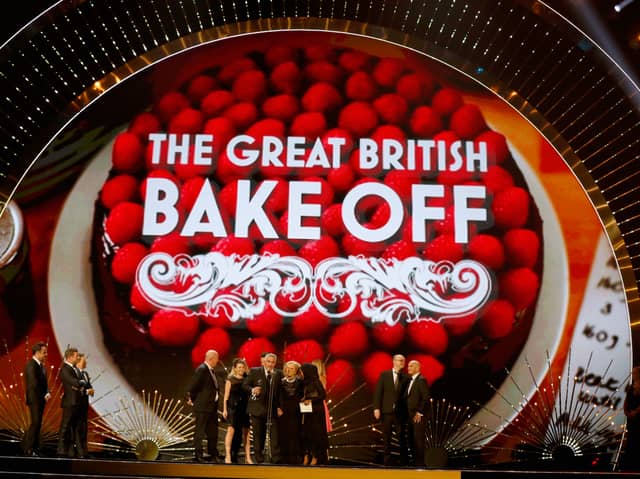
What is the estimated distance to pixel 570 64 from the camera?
244 inches

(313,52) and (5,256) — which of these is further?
(313,52)

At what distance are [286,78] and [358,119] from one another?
2.34 ft

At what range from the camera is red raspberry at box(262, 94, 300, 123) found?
6.36 meters

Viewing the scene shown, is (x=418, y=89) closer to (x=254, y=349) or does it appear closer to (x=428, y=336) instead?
(x=428, y=336)

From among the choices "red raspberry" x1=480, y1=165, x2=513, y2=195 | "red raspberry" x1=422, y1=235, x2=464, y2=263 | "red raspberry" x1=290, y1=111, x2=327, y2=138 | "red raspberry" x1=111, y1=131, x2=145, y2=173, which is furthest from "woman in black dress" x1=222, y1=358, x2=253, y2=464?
"red raspberry" x1=480, y1=165, x2=513, y2=195

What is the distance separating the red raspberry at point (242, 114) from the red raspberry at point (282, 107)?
100mm

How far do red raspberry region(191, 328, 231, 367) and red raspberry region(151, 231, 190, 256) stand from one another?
2.29ft

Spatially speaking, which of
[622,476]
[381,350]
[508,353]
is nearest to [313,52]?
[381,350]

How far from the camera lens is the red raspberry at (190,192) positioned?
20.2 feet

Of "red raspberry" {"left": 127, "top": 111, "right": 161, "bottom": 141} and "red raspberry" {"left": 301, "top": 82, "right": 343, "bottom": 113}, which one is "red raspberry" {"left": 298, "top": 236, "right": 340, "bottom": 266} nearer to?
"red raspberry" {"left": 301, "top": 82, "right": 343, "bottom": 113}

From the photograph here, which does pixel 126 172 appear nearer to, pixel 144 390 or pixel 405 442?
pixel 144 390

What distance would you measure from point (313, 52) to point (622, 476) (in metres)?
4.07

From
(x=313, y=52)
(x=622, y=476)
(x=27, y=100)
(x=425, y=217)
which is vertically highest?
(x=313, y=52)

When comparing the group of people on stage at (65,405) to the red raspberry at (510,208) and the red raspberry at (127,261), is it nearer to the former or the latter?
the red raspberry at (127,261)
